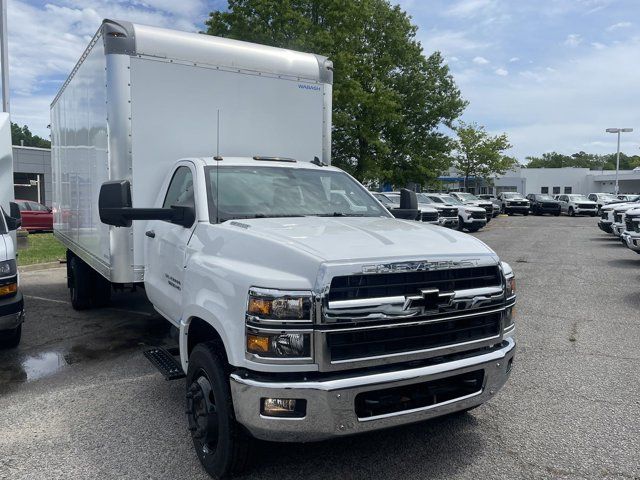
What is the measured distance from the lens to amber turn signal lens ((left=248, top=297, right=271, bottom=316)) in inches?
111

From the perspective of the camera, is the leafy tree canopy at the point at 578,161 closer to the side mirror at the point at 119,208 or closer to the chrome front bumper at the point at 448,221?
the chrome front bumper at the point at 448,221

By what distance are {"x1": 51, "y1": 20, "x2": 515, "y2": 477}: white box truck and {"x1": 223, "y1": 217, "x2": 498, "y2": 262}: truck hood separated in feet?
0.05

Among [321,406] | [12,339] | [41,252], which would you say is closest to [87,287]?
[12,339]

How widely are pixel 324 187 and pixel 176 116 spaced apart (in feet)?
5.65

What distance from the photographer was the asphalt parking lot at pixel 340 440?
3.43 meters

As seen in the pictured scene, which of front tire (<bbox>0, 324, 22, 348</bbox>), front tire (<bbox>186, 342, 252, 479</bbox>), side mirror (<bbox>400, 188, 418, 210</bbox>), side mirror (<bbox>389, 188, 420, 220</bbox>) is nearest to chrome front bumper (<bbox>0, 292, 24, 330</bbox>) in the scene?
front tire (<bbox>0, 324, 22, 348</bbox>)

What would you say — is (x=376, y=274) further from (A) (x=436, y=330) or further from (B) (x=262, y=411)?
(B) (x=262, y=411)

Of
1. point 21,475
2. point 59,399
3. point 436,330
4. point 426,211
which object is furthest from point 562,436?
point 426,211

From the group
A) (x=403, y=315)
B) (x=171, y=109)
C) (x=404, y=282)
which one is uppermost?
(x=171, y=109)

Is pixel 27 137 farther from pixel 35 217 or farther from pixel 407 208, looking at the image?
pixel 407 208

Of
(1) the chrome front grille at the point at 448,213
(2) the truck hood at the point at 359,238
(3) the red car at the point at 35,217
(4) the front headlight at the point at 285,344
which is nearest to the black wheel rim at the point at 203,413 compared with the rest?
(4) the front headlight at the point at 285,344

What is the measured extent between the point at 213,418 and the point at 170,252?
1610mm

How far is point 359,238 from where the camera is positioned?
10.8ft

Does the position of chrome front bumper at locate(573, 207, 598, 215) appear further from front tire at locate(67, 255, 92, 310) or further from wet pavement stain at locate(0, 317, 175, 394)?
front tire at locate(67, 255, 92, 310)
